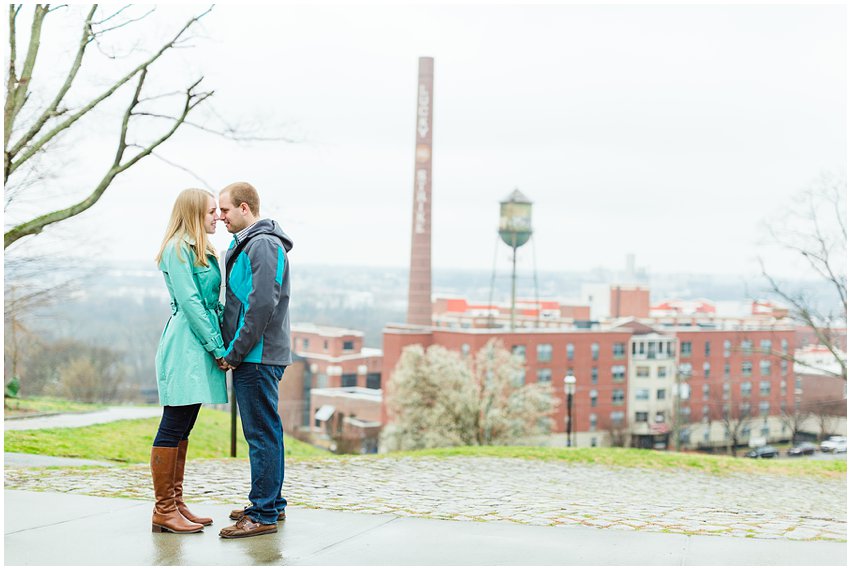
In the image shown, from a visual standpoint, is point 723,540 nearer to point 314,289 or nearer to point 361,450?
point 361,450

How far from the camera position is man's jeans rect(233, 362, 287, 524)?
544cm

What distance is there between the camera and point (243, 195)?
5.55 meters

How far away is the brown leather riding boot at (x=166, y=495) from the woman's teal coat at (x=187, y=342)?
328mm

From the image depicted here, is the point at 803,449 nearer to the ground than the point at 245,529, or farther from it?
nearer to the ground

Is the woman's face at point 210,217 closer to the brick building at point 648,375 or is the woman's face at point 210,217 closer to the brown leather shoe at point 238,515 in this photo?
the brown leather shoe at point 238,515

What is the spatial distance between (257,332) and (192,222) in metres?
0.73

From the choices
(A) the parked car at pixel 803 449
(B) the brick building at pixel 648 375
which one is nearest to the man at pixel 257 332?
(B) the brick building at pixel 648 375

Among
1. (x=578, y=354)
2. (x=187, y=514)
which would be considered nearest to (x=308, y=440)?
(x=578, y=354)

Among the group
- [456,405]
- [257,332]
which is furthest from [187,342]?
[456,405]

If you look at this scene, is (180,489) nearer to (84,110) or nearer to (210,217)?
(210,217)

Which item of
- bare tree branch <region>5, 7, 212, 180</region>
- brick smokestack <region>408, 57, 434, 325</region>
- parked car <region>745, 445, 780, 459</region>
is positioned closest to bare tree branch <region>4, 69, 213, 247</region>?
bare tree branch <region>5, 7, 212, 180</region>

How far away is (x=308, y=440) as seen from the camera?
229ft

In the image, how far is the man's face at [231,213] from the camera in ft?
18.1

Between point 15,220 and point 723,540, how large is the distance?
18.2m
